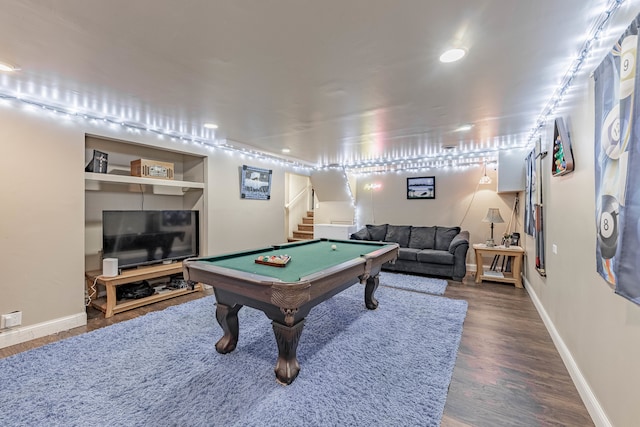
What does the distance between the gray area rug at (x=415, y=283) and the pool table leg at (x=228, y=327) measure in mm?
2875

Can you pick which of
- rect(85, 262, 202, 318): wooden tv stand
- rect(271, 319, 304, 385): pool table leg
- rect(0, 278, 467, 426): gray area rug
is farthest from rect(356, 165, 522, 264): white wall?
rect(271, 319, 304, 385): pool table leg

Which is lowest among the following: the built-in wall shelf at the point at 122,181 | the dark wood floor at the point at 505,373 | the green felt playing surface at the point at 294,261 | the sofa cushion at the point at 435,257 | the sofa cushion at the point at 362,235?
the dark wood floor at the point at 505,373

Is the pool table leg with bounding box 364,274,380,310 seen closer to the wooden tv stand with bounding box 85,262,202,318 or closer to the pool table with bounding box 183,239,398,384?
the pool table with bounding box 183,239,398,384

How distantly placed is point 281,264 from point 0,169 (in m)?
2.83

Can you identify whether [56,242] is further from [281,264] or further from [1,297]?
[281,264]

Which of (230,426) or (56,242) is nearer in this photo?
(230,426)

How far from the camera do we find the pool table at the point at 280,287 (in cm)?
183

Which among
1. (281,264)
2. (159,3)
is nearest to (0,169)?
(159,3)

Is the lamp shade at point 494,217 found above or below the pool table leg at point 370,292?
above

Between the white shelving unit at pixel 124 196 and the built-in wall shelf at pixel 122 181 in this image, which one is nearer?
the built-in wall shelf at pixel 122 181

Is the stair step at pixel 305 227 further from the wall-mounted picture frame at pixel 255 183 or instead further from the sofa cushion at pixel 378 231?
the wall-mounted picture frame at pixel 255 183

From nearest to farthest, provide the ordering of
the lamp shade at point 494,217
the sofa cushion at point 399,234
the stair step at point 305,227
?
the lamp shade at point 494,217
the sofa cushion at point 399,234
the stair step at point 305,227

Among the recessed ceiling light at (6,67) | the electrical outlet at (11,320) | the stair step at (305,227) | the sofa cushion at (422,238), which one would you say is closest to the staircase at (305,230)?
the stair step at (305,227)

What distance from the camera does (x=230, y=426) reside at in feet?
5.35
